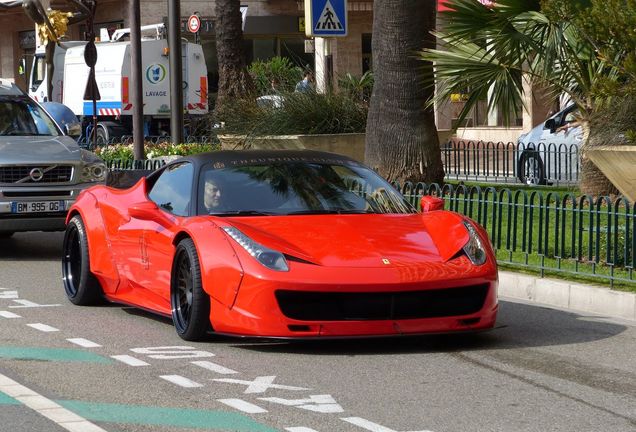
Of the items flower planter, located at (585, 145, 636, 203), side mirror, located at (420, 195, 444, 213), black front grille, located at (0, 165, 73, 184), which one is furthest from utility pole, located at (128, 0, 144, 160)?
side mirror, located at (420, 195, 444, 213)

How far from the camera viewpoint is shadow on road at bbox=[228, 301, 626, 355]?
9.28 meters

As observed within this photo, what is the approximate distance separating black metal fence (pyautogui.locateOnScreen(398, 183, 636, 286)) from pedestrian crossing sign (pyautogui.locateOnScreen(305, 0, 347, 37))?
4131 mm

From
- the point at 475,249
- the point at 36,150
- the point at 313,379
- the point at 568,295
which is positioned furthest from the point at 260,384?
the point at 36,150

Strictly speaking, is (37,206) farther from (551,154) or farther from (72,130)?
(551,154)

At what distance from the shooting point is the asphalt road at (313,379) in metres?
7.10

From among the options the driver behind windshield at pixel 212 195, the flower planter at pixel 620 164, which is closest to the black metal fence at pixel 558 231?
the flower planter at pixel 620 164

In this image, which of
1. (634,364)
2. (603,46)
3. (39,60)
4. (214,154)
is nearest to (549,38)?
(603,46)

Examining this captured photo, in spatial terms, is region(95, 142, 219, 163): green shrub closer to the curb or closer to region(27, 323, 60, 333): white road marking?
the curb

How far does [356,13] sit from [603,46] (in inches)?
1387

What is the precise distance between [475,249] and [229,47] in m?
20.6

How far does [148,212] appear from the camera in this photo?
10320mm

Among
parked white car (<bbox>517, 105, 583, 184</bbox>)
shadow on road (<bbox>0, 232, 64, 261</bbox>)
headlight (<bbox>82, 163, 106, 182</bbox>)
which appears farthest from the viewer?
parked white car (<bbox>517, 105, 583, 184</bbox>)

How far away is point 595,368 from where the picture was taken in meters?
8.67

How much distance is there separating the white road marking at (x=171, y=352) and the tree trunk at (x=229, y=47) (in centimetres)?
1966
